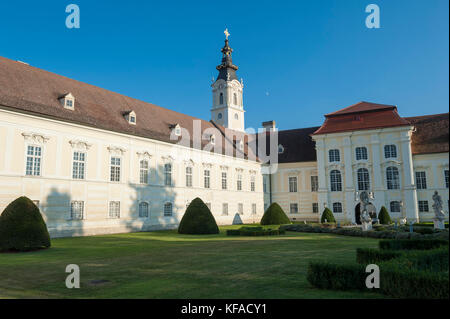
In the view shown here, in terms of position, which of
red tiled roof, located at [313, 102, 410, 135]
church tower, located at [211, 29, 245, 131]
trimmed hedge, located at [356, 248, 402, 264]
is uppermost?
church tower, located at [211, 29, 245, 131]

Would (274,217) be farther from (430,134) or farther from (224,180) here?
(430,134)

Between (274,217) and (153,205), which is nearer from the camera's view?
(153,205)

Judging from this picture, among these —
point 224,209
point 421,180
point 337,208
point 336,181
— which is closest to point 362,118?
point 336,181

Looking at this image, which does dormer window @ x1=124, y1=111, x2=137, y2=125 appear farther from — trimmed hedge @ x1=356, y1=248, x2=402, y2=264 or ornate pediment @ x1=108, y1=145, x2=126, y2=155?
trimmed hedge @ x1=356, y1=248, x2=402, y2=264

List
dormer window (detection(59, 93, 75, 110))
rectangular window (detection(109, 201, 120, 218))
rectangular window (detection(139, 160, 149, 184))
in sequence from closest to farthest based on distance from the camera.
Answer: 1. dormer window (detection(59, 93, 75, 110))
2. rectangular window (detection(109, 201, 120, 218))
3. rectangular window (detection(139, 160, 149, 184))

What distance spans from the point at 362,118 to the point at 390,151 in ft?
15.2

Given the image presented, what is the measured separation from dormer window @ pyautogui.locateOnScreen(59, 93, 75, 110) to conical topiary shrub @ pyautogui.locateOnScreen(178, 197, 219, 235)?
1105cm

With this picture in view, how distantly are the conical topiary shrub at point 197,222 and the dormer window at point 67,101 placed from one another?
11.0 meters

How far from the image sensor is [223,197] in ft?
121

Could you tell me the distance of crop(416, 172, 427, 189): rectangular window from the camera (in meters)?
35.5

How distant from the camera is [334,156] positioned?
39062mm

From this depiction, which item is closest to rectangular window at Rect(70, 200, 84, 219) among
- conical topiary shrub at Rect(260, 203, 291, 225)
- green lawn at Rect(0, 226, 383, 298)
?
green lawn at Rect(0, 226, 383, 298)

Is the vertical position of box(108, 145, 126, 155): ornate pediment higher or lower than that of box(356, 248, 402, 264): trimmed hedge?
higher
